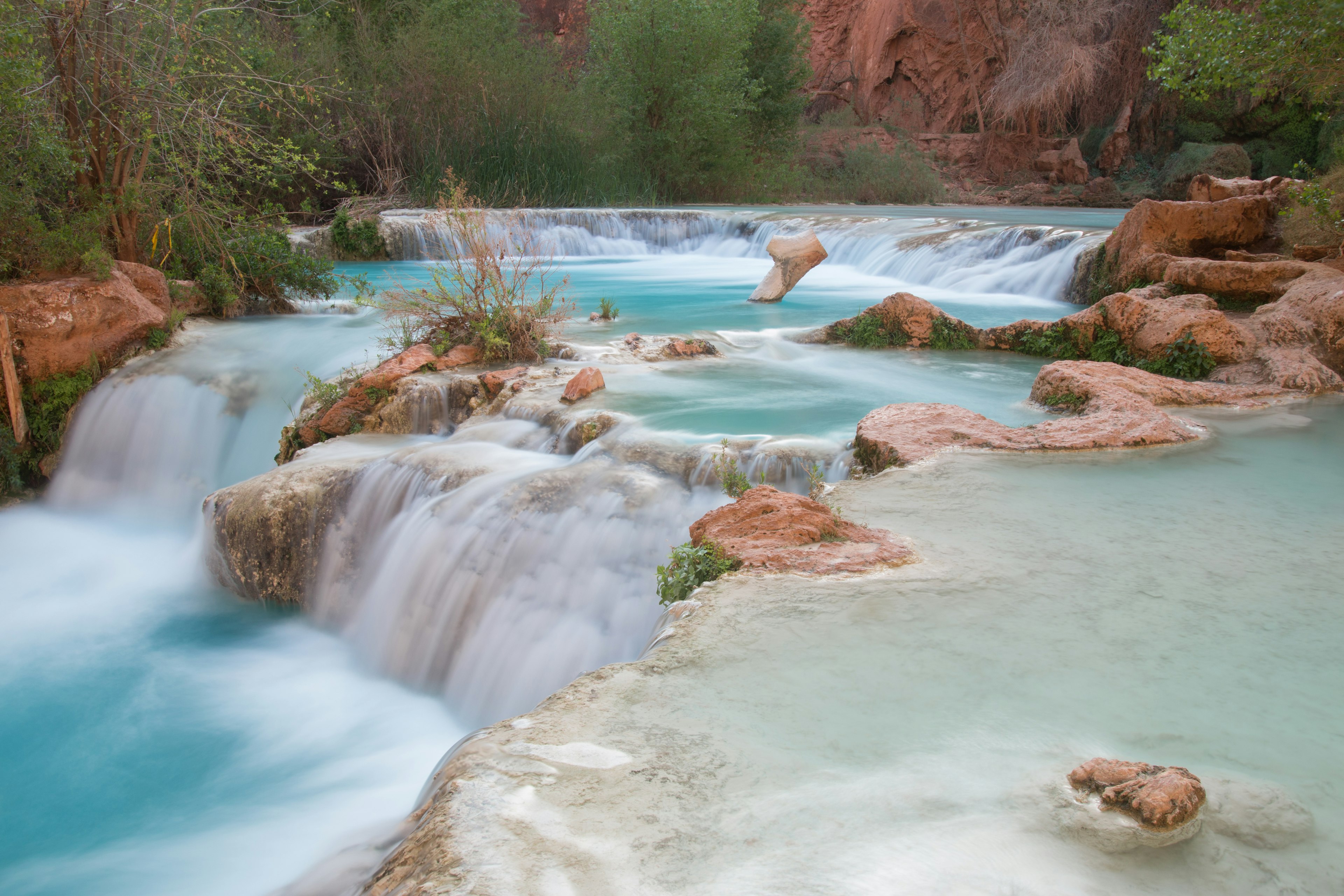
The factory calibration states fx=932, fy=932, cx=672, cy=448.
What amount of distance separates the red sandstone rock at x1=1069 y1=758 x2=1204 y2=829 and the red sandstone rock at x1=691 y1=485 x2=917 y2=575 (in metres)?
1.33

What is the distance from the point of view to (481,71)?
1972 centimetres

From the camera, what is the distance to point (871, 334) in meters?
8.95

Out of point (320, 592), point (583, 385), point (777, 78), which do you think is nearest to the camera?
point (320, 592)

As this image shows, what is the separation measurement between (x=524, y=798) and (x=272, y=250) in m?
9.54

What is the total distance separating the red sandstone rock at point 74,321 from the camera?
26.3 feet

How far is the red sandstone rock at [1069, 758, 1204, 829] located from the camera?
2.10 meters

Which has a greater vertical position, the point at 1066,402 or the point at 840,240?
the point at 840,240

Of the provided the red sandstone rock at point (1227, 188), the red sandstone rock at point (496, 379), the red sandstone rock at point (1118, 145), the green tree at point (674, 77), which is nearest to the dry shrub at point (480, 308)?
the red sandstone rock at point (496, 379)

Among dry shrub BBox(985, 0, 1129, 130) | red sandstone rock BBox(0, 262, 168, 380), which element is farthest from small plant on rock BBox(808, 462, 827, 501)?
dry shrub BBox(985, 0, 1129, 130)

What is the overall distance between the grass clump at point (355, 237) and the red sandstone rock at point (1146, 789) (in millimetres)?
15297

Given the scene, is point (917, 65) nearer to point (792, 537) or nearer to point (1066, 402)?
point (1066, 402)

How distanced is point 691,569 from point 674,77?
2122cm

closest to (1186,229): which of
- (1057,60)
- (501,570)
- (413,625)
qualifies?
(501,570)

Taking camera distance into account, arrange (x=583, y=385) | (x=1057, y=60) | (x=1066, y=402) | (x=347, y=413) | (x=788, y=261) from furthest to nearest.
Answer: (x=1057, y=60) < (x=788, y=261) < (x=347, y=413) < (x=583, y=385) < (x=1066, y=402)
